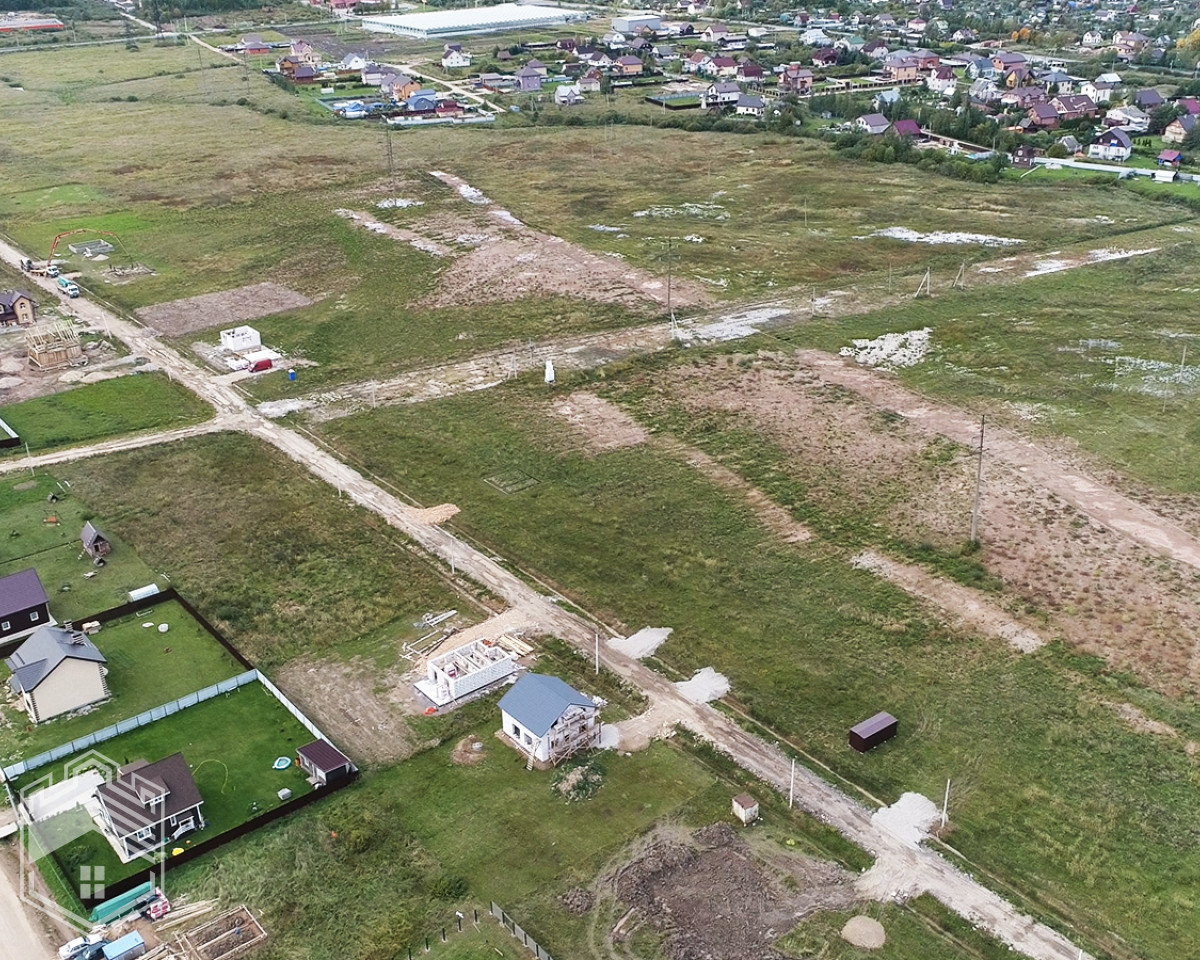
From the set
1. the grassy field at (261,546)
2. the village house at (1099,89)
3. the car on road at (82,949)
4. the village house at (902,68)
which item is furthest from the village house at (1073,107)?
the car on road at (82,949)

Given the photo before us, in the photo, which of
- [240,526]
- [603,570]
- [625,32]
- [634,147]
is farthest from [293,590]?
[625,32]

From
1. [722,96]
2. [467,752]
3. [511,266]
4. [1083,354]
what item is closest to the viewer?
[467,752]

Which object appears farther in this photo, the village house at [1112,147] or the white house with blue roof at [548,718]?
the village house at [1112,147]

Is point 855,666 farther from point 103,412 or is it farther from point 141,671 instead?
point 103,412

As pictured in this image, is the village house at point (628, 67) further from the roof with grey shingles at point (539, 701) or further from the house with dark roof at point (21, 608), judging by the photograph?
the roof with grey shingles at point (539, 701)

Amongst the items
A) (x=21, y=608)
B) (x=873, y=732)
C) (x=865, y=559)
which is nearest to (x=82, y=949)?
(x=21, y=608)

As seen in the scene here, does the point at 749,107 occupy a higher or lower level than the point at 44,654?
higher
